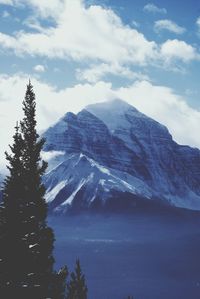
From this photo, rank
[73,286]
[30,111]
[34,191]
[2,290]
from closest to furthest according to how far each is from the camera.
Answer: [2,290], [34,191], [30,111], [73,286]

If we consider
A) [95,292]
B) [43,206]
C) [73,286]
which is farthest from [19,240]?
[95,292]

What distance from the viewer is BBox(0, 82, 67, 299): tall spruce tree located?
2195 centimetres

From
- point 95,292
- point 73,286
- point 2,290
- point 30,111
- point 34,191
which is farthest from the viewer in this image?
point 95,292

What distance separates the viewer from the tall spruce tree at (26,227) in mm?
21953

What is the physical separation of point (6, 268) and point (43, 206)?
464 cm

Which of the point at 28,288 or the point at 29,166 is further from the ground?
the point at 29,166

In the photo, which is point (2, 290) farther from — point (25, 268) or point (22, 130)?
point (22, 130)

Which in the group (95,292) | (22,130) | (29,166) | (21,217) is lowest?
(95,292)

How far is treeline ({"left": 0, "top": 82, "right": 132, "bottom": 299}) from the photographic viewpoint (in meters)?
22.0

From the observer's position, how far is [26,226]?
22688 millimetres

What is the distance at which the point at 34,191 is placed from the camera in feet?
85.3

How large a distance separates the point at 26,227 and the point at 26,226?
0.16ft

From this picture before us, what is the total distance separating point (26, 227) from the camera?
22.7m

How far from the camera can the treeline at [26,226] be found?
22.0 meters
